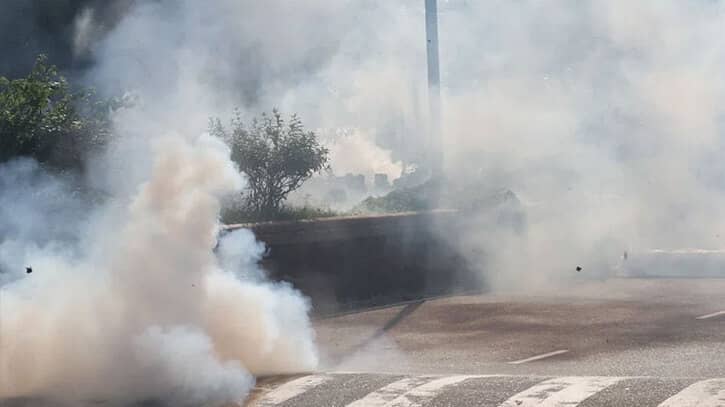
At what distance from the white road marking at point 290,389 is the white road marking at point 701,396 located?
3060 millimetres

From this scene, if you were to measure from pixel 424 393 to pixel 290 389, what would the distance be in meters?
1.24

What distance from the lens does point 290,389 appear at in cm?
1068

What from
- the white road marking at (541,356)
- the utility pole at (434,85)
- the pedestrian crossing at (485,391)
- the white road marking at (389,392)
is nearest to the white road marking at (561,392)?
the pedestrian crossing at (485,391)

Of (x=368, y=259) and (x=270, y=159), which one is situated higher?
(x=270, y=159)

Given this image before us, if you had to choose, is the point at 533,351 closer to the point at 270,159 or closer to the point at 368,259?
the point at 368,259

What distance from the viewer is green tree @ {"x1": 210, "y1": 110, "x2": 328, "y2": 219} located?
1866 cm

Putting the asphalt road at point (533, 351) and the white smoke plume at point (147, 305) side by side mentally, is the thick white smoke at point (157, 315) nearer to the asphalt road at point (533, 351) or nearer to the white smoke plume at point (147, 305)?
the white smoke plume at point (147, 305)

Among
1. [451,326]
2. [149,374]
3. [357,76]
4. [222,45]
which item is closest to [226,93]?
[222,45]

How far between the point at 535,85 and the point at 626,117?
7.29 ft

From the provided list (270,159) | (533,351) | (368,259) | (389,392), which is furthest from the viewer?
(270,159)

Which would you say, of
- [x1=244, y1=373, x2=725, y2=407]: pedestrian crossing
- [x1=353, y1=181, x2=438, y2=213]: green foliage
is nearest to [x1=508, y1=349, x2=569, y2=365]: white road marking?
[x1=244, y1=373, x2=725, y2=407]: pedestrian crossing

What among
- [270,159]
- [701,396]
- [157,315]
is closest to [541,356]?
[701,396]

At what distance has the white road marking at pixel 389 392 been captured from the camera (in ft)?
32.6

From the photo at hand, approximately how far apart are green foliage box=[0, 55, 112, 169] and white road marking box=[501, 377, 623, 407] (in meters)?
8.66
